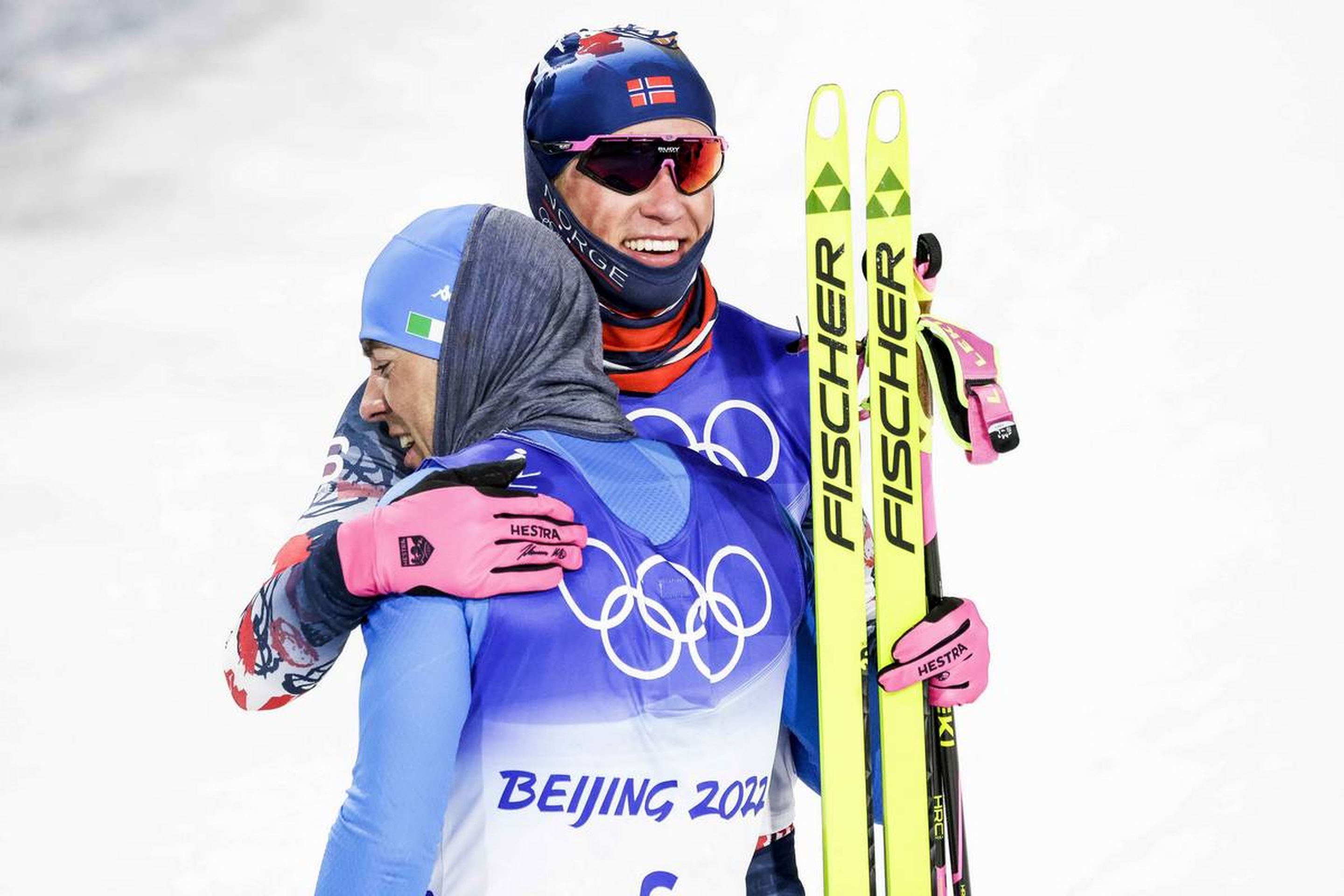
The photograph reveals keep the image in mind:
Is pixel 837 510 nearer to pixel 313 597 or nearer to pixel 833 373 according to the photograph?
pixel 833 373

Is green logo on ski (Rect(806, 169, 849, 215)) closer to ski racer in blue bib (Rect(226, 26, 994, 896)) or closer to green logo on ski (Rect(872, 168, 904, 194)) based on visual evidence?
green logo on ski (Rect(872, 168, 904, 194))

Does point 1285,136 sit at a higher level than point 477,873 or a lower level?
higher

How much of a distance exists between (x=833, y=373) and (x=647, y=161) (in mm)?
525

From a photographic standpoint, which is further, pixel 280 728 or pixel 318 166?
pixel 318 166

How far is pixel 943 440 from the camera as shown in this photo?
469cm

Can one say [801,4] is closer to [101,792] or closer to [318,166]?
[318,166]

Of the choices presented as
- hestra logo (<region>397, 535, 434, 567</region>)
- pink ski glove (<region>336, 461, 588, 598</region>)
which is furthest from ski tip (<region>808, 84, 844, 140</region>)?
hestra logo (<region>397, 535, 434, 567</region>)

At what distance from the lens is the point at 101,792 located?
5008 millimetres

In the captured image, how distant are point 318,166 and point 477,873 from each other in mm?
4509

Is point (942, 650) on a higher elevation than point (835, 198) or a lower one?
lower

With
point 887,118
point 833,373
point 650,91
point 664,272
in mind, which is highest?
point 650,91

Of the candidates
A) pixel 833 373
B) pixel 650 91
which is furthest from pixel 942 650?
pixel 650 91

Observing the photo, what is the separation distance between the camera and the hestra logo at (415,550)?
1.76 meters

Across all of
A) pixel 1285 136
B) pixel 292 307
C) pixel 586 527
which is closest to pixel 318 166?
pixel 292 307
